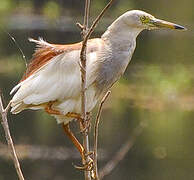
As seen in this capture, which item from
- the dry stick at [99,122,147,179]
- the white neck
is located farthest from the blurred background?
the white neck

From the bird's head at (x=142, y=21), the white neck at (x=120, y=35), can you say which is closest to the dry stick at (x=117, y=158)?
the white neck at (x=120, y=35)

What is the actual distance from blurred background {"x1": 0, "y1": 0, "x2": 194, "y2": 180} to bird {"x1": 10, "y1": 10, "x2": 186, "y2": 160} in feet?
1.21

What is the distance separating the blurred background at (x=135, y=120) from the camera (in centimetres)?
968

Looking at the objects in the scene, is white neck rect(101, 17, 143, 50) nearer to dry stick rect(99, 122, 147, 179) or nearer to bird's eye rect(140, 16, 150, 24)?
bird's eye rect(140, 16, 150, 24)

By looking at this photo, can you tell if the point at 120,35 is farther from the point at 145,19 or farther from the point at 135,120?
the point at 135,120

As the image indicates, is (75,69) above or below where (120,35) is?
below

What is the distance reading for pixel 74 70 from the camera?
462cm

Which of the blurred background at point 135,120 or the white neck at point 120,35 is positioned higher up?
the white neck at point 120,35

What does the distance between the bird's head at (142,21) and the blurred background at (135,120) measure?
684mm

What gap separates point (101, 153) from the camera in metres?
10.1

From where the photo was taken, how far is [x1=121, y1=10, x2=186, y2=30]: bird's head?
449 centimetres

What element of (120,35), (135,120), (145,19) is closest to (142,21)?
(145,19)

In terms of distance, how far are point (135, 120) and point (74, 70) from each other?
691 centimetres

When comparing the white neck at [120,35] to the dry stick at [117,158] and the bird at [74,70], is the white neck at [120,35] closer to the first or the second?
the bird at [74,70]
